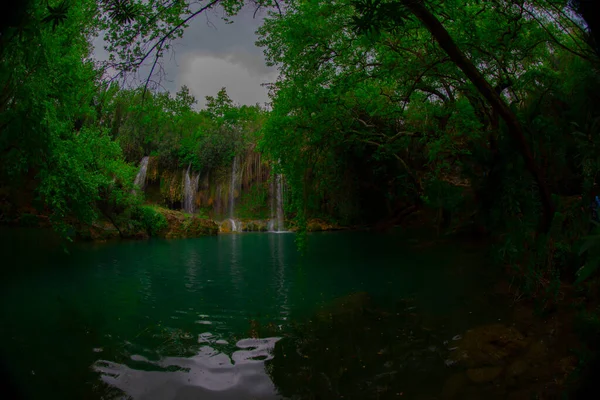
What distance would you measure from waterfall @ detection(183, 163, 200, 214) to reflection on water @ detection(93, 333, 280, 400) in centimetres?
2986

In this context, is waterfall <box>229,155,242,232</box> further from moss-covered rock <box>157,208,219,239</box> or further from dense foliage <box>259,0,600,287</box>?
dense foliage <box>259,0,600,287</box>

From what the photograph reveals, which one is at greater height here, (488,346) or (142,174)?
(142,174)

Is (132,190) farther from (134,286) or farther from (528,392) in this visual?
(528,392)

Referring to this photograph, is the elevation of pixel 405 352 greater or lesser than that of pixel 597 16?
lesser

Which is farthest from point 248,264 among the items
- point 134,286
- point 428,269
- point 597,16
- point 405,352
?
point 597,16

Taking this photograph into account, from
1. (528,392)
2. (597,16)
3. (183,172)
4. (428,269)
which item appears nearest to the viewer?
(597,16)

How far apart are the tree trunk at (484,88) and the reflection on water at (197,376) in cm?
416

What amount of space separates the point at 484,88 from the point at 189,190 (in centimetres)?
3207

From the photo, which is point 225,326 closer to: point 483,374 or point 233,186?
point 483,374

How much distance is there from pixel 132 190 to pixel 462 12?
21635 millimetres

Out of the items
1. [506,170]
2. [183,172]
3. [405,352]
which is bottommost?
[405,352]

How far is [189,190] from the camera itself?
112 ft

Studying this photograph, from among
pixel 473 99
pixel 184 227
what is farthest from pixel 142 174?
pixel 473 99

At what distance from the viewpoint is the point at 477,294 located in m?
7.78
